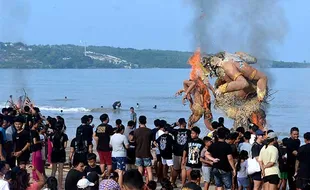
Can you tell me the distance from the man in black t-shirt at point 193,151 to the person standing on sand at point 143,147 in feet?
3.41

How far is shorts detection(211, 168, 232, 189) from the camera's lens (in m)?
12.3

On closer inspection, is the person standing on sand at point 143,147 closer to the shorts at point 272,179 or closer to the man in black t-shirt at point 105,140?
the man in black t-shirt at point 105,140

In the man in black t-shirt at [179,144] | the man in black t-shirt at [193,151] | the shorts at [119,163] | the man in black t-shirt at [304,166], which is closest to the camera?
the man in black t-shirt at [304,166]

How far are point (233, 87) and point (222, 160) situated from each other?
678cm

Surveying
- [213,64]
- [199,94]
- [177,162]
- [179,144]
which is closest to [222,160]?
[179,144]

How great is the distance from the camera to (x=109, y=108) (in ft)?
192

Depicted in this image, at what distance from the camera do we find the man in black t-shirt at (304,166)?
1196 cm

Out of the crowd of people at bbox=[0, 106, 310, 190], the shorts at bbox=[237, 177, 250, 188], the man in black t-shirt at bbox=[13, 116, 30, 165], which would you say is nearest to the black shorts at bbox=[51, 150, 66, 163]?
the crowd of people at bbox=[0, 106, 310, 190]

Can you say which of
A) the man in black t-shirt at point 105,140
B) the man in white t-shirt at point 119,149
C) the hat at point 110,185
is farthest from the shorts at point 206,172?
the hat at point 110,185

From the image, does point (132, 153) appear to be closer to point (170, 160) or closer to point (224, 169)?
point (170, 160)

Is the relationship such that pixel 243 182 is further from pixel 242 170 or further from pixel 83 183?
pixel 83 183

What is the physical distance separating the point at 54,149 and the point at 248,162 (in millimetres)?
4070

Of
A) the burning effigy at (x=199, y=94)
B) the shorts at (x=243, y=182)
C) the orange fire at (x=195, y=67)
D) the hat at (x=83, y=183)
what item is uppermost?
the orange fire at (x=195, y=67)

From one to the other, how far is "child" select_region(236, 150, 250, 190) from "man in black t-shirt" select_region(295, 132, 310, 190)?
1.06m
